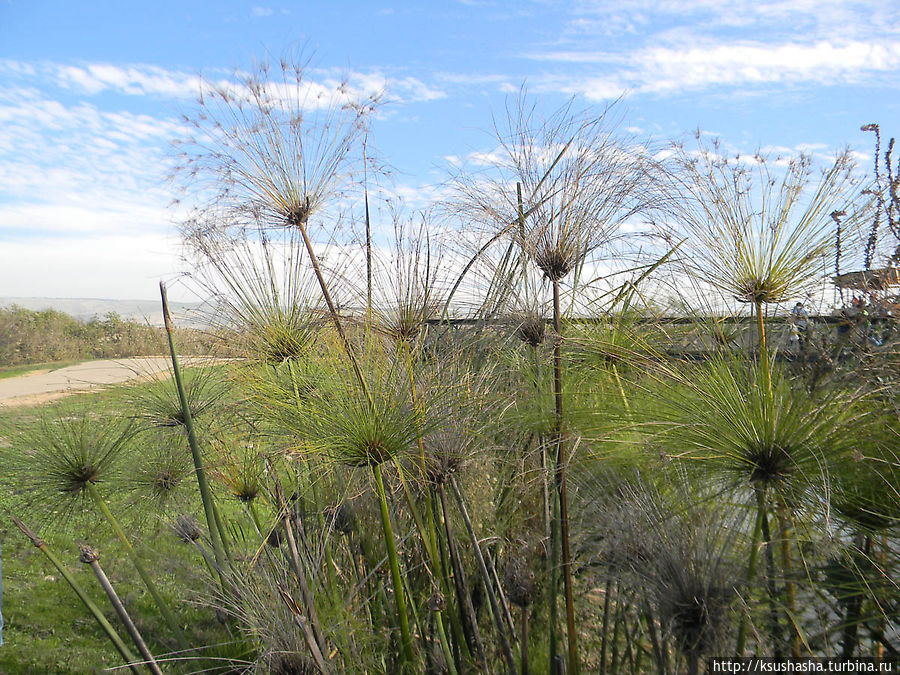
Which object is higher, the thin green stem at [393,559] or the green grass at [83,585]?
the thin green stem at [393,559]

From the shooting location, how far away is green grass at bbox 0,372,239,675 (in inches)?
125

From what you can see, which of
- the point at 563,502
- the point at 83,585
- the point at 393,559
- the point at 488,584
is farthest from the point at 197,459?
the point at 83,585

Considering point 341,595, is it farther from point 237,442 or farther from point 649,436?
point 649,436

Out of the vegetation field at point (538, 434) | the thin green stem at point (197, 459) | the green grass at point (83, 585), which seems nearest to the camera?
the vegetation field at point (538, 434)

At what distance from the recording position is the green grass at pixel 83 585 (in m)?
3.17

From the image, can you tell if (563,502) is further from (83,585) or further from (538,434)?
(83,585)

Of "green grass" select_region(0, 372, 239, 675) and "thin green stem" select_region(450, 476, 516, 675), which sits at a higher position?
"thin green stem" select_region(450, 476, 516, 675)

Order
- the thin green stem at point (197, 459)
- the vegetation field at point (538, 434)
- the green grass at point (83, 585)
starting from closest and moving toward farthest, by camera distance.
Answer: the vegetation field at point (538, 434) < the thin green stem at point (197, 459) < the green grass at point (83, 585)

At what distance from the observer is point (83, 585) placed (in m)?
4.93

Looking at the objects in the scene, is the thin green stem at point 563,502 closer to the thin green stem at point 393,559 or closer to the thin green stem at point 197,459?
the thin green stem at point 393,559

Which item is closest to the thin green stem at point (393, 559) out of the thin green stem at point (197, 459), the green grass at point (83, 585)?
the thin green stem at point (197, 459)

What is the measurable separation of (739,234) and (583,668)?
182cm

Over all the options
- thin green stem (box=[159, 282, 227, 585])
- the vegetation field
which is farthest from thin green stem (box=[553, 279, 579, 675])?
thin green stem (box=[159, 282, 227, 585])

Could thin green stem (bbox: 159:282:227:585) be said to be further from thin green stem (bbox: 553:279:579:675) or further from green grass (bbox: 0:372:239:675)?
thin green stem (bbox: 553:279:579:675)
